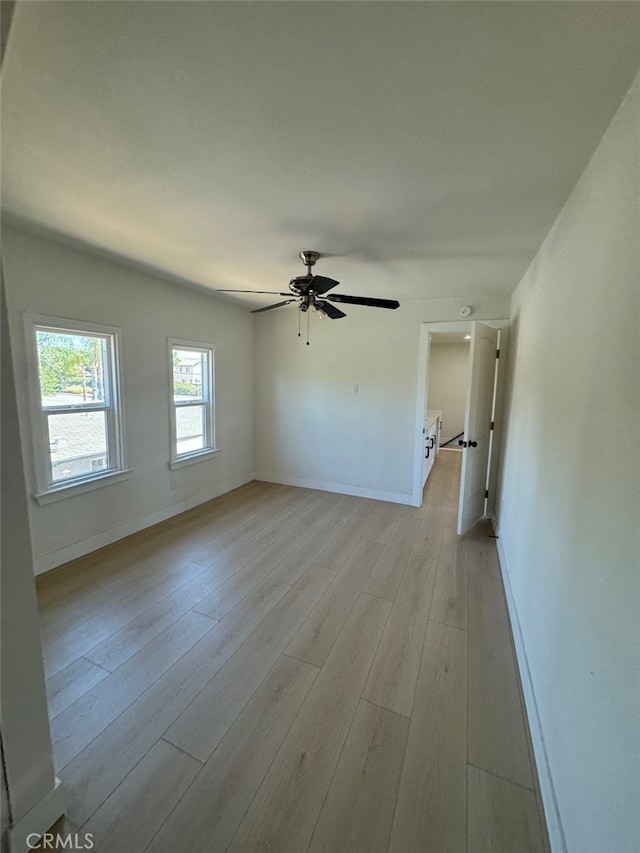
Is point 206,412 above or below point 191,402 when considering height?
below

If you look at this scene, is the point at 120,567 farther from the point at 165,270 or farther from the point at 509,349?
the point at 509,349

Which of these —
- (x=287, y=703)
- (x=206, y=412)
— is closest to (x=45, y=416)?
(x=206, y=412)

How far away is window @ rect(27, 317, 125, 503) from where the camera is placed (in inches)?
100

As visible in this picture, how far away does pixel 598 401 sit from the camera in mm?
1152

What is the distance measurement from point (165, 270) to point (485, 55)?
2862mm

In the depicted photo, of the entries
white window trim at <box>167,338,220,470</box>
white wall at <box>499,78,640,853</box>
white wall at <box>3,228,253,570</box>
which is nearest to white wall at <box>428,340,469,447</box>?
white wall at <box>3,228,253,570</box>

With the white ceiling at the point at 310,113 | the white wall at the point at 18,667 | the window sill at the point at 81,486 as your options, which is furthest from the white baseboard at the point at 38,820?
the white ceiling at the point at 310,113

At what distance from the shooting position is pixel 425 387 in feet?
13.4

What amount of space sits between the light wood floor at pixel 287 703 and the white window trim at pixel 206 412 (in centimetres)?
113

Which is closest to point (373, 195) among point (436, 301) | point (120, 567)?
point (436, 301)

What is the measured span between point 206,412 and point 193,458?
616mm

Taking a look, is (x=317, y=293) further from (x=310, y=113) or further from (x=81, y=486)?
(x=81, y=486)

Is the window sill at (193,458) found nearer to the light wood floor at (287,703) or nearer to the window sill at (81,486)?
the window sill at (81,486)

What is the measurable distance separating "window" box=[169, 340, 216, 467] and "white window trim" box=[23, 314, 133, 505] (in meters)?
0.61
